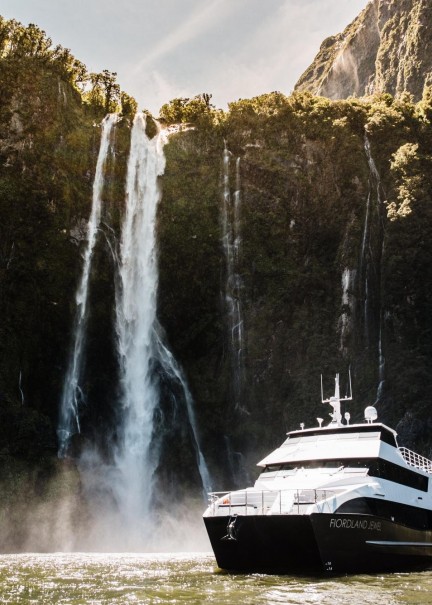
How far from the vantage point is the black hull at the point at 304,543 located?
58.1 ft

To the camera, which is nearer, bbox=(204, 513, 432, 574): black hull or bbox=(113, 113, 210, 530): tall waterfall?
bbox=(204, 513, 432, 574): black hull

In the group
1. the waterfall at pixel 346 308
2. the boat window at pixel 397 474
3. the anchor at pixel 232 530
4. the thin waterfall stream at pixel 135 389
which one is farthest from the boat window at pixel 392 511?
the waterfall at pixel 346 308

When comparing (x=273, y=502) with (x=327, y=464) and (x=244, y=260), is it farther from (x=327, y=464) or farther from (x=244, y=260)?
(x=244, y=260)

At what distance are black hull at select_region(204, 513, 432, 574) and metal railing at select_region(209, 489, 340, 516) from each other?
336 millimetres

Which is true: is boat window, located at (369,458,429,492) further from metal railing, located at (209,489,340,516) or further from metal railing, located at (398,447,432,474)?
metal railing, located at (209,489,340,516)

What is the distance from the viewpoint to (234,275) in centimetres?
4644

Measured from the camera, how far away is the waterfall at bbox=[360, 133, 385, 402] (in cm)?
4288

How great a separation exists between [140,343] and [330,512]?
2626 cm

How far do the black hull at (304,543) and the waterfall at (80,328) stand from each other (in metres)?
21.7

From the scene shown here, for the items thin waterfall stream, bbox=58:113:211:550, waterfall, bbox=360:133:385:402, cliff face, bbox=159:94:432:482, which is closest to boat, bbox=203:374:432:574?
thin waterfall stream, bbox=58:113:211:550

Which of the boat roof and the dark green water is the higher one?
the boat roof

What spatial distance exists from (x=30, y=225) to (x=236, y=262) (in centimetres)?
1430

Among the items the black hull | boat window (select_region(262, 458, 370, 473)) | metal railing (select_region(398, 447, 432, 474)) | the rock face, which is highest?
the rock face

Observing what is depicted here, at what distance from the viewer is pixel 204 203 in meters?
47.7
